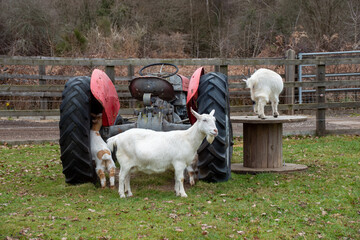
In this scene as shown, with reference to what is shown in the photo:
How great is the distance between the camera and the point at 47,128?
13.2 metres

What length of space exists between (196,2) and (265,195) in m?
23.7

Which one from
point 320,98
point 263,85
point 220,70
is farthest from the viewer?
point 320,98

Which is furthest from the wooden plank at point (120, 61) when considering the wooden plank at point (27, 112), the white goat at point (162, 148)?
the white goat at point (162, 148)

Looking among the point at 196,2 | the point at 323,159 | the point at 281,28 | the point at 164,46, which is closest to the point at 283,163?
the point at 323,159

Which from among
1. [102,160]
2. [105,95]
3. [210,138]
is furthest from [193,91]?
[102,160]

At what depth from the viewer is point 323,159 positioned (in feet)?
29.3

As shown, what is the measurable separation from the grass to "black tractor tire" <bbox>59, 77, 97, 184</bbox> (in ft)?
0.73

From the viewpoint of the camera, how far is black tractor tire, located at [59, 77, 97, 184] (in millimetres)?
6242

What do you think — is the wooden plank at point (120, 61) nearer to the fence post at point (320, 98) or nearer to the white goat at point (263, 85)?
the fence post at point (320, 98)

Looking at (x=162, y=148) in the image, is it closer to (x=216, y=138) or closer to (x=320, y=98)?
(x=216, y=138)

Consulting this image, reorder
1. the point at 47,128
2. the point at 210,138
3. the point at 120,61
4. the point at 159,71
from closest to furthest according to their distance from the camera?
the point at 210,138
the point at 159,71
the point at 120,61
the point at 47,128

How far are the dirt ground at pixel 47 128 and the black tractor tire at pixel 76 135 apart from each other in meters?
5.34

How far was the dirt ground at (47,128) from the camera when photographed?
38.7ft

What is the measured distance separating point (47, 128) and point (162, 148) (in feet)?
26.4
